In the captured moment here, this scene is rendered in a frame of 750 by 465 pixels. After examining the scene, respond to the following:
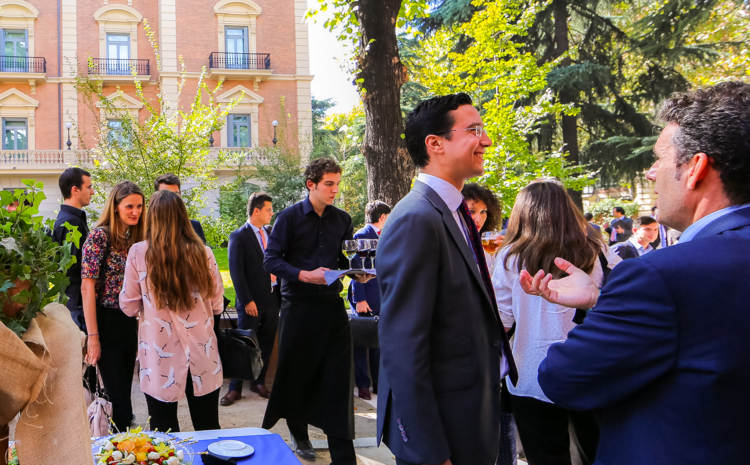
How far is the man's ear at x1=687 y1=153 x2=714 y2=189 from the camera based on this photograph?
4.30ft

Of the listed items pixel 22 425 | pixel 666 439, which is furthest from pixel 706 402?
pixel 22 425

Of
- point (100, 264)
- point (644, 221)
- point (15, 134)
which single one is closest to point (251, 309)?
point (100, 264)

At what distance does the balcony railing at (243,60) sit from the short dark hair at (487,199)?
24932mm

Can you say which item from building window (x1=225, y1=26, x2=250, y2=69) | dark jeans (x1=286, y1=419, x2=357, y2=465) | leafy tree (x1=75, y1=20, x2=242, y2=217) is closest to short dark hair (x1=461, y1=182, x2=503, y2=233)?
dark jeans (x1=286, y1=419, x2=357, y2=465)

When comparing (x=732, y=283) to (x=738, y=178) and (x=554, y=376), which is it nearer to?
(x=738, y=178)

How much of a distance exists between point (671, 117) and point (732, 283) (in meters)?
0.48

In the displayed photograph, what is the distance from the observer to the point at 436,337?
2195 mm

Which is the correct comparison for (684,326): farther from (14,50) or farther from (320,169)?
(14,50)

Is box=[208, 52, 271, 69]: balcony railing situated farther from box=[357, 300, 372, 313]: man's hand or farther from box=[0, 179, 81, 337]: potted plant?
box=[0, 179, 81, 337]: potted plant

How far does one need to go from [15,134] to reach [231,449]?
3063 centimetres

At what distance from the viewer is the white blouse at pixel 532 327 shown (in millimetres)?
2988

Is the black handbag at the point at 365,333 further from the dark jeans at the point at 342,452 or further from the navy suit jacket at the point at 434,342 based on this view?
the navy suit jacket at the point at 434,342

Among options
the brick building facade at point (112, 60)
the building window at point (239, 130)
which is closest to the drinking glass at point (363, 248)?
the brick building facade at point (112, 60)

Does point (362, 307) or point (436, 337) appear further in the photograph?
point (362, 307)
